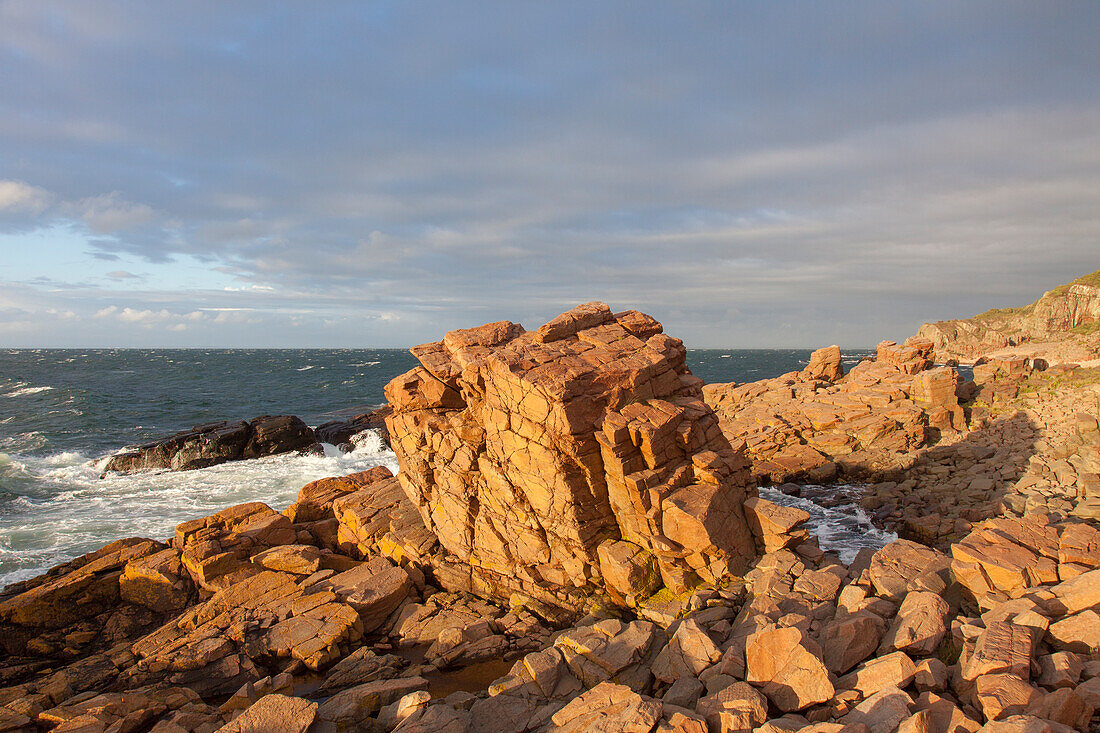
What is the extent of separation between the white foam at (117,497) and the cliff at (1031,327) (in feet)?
186

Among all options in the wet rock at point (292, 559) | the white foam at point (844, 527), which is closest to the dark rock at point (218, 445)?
the wet rock at point (292, 559)

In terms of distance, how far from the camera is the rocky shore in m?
9.73

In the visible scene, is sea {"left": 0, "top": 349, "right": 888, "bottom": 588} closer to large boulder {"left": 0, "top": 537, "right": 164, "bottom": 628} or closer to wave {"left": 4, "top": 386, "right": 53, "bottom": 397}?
wave {"left": 4, "top": 386, "right": 53, "bottom": 397}

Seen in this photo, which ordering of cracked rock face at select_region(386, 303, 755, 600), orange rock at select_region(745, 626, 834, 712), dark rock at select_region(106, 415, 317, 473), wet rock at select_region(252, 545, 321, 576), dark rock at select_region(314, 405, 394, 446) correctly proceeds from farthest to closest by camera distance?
dark rock at select_region(314, 405, 394, 446) < dark rock at select_region(106, 415, 317, 473) < wet rock at select_region(252, 545, 321, 576) < cracked rock face at select_region(386, 303, 755, 600) < orange rock at select_region(745, 626, 834, 712)

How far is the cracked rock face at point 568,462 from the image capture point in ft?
53.1

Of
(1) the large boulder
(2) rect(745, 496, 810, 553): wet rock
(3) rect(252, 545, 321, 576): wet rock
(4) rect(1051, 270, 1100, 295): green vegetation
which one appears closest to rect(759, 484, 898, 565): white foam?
(2) rect(745, 496, 810, 553): wet rock

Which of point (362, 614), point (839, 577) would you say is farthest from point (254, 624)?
point (839, 577)

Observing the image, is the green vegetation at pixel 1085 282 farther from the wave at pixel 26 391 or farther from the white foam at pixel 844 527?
the wave at pixel 26 391

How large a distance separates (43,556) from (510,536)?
21402 millimetres

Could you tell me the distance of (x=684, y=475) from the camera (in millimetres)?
16766

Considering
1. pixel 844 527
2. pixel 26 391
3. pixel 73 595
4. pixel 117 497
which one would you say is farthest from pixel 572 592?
pixel 26 391

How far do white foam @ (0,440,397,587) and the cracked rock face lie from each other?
51.4 feet

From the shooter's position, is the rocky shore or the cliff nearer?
the rocky shore

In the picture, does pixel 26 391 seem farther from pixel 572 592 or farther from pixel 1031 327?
pixel 1031 327
